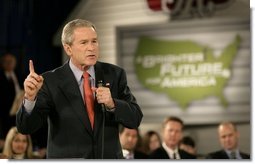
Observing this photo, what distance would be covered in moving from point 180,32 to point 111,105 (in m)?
1.09

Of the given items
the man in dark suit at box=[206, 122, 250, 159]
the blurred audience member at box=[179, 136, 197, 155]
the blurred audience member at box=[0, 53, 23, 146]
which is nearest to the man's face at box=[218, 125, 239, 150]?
the man in dark suit at box=[206, 122, 250, 159]

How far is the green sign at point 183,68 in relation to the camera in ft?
7.94

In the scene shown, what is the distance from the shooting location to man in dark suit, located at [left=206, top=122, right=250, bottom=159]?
5.83 ft

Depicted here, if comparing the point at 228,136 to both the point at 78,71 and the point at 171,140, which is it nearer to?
the point at 171,140

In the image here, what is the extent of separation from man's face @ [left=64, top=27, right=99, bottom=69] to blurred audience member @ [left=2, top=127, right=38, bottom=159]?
480mm

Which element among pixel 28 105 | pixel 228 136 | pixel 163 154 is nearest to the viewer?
pixel 28 105

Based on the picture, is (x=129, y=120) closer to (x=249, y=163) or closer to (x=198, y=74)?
(x=249, y=163)

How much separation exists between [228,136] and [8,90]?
1030 millimetres

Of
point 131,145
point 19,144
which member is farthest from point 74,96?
point 131,145

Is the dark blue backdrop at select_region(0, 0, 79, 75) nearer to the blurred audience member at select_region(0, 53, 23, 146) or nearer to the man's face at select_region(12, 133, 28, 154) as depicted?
the blurred audience member at select_region(0, 53, 23, 146)

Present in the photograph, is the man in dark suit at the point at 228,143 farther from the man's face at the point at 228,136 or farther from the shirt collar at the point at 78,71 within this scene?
the shirt collar at the point at 78,71

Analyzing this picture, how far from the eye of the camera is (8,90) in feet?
7.41

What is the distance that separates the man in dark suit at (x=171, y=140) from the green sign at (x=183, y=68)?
13 centimetres

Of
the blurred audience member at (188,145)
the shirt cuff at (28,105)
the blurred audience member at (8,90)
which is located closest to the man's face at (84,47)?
the shirt cuff at (28,105)
